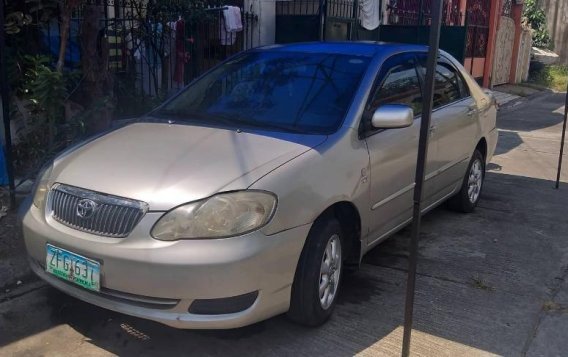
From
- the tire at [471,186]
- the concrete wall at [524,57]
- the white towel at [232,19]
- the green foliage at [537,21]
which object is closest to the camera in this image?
the tire at [471,186]

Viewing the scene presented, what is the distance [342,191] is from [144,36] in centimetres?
439

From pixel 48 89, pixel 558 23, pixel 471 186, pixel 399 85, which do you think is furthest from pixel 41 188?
pixel 558 23

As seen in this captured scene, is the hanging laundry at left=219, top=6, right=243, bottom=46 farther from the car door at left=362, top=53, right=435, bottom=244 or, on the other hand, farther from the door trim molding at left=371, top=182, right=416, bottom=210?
the door trim molding at left=371, top=182, right=416, bottom=210

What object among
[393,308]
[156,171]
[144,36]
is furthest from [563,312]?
[144,36]

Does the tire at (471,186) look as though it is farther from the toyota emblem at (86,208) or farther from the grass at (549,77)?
the grass at (549,77)

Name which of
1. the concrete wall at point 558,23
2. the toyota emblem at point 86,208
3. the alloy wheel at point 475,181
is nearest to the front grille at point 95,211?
the toyota emblem at point 86,208

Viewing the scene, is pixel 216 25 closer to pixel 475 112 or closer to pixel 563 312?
pixel 475 112

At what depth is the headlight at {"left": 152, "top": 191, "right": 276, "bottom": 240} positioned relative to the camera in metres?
2.79

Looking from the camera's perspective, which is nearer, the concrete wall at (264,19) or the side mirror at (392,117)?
the side mirror at (392,117)

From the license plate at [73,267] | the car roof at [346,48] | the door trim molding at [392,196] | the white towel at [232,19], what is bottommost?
the license plate at [73,267]

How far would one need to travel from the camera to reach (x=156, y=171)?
3.00 metres

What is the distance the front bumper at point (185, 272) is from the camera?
8.98ft

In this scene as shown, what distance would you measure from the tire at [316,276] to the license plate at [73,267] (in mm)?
999

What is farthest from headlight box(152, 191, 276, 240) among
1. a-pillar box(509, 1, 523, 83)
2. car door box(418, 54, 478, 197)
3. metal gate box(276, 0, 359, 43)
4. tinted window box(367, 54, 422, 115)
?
a-pillar box(509, 1, 523, 83)
